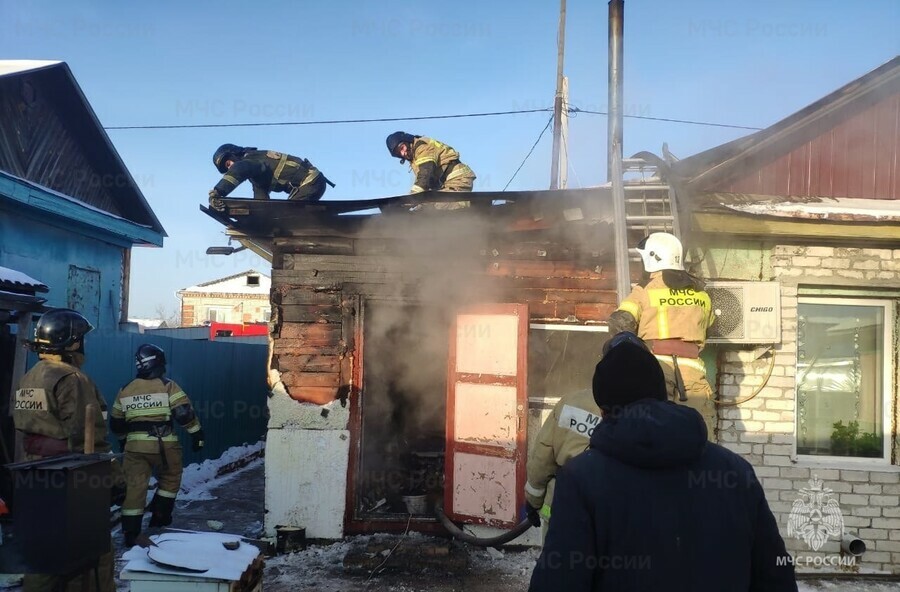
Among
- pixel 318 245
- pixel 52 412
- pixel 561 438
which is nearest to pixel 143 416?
pixel 52 412

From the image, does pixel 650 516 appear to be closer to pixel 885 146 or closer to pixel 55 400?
pixel 55 400

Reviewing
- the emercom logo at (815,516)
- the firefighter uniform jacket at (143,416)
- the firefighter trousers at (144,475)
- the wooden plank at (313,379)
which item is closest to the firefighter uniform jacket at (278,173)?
the wooden plank at (313,379)

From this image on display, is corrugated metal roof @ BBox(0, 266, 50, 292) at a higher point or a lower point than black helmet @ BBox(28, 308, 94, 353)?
higher

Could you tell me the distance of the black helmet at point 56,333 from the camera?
488cm

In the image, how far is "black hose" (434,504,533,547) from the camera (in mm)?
5410

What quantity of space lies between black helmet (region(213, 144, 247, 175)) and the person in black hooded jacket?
21.5ft

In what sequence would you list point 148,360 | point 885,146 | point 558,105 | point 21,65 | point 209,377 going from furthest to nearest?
1. point 558,105
2. point 209,377
3. point 21,65
4. point 148,360
5. point 885,146

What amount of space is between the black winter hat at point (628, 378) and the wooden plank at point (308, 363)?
4.52 meters

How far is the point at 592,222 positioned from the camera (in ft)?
19.5

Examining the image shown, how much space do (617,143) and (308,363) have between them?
371 cm

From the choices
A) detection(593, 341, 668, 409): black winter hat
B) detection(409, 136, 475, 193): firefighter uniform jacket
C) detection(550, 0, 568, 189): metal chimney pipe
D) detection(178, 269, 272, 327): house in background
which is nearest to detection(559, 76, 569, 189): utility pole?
detection(550, 0, 568, 189): metal chimney pipe

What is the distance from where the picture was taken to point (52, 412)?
478cm

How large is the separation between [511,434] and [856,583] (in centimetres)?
340

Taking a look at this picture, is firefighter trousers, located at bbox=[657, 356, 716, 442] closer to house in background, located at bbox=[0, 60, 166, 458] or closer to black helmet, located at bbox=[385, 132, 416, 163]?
black helmet, located at bbox=[385, 132, 416, 163]
